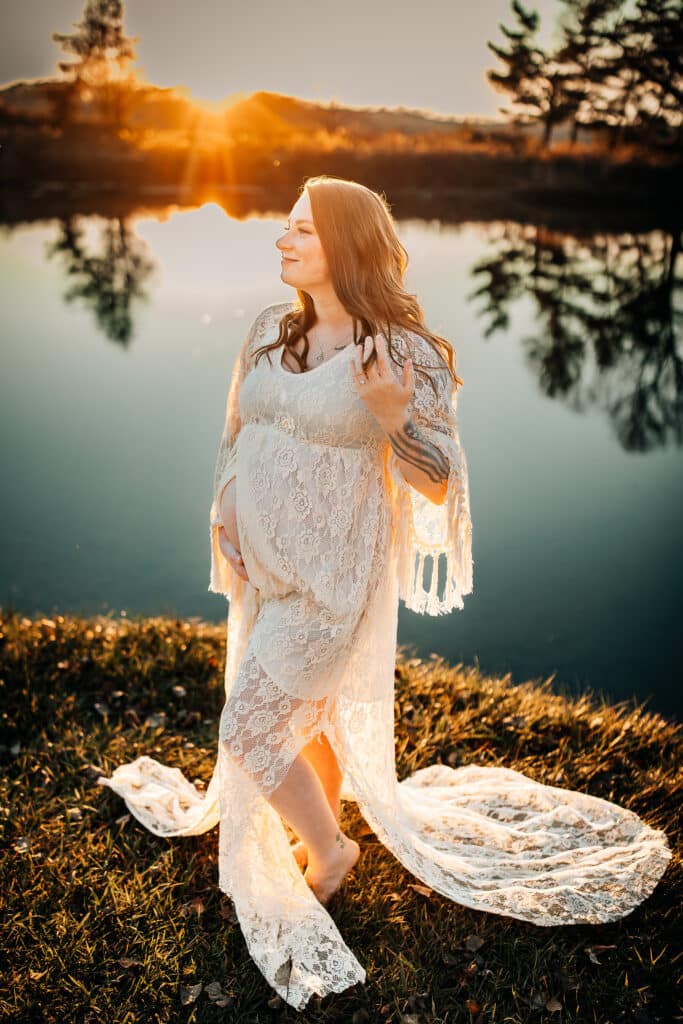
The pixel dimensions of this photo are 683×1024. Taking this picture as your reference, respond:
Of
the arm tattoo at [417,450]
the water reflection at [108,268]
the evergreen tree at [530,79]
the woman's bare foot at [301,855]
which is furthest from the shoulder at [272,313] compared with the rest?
the water reflection at [108,268]

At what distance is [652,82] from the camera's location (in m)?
8.62

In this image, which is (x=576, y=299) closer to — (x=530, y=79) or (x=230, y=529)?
(x=530, y=79)

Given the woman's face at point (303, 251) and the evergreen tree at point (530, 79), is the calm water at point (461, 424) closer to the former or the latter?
the evergreen tree at point (530, 79)

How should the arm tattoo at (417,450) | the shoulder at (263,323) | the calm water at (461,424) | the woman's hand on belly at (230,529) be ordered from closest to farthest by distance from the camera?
the arm tattoo at (417,450)
the woman's hand on belly at (230,529)
the shoulder at (263,323)
the calm water at (461,424)

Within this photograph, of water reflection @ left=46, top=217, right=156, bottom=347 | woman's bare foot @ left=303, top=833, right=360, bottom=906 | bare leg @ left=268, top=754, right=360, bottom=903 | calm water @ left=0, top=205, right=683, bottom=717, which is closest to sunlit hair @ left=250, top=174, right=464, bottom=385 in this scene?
bare leg @ left=268, top=754, right=360, bottom=903

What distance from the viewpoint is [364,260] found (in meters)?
2.55

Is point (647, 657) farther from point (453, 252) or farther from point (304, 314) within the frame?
point (453, 252)

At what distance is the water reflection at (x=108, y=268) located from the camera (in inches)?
409

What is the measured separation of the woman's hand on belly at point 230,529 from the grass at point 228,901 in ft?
3.99

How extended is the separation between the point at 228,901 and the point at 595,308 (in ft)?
33.3

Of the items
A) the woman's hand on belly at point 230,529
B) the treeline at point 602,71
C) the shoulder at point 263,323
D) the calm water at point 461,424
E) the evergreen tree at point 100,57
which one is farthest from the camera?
the treeline at point 602,71

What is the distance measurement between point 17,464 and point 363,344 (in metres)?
7.00

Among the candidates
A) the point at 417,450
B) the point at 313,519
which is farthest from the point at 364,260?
the point at 313,519

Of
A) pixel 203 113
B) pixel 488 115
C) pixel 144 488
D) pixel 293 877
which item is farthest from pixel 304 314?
pixel 488 115
